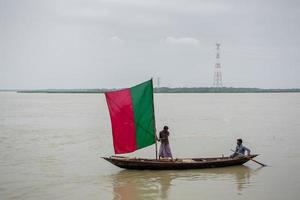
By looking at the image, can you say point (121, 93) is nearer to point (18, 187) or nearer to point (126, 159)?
point (126, 159)

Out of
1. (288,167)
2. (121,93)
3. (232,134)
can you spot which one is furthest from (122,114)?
(232,134)

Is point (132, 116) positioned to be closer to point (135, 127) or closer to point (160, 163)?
point (135, 127)

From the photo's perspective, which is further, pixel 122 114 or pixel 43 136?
pixel 43 136

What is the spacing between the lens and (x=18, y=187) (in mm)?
15312

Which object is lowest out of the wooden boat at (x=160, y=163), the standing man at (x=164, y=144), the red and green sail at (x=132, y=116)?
the wooden boat at (x=160, y=163)

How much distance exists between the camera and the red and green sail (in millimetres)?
17047

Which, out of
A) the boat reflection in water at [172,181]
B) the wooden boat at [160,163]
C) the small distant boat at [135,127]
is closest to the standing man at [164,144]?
the small distant boat at [135,127]

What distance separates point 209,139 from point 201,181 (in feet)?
43.6

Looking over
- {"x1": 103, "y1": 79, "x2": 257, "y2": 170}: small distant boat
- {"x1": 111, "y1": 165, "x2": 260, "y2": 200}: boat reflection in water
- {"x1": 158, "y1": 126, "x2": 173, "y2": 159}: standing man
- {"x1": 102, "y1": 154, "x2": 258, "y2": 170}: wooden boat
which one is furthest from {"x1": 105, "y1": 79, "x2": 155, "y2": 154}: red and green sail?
{"x1": 111, "y1": 165, "x2": 260, "y2": 200}: boat reflection in water

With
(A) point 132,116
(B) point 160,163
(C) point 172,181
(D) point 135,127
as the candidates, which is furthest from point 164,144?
(C) point 172,181

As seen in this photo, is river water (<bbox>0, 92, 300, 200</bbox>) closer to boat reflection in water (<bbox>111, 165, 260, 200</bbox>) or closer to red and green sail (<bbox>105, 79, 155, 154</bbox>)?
boat reflection in water (<bbox>111, 165, 260, 200</bbox>)

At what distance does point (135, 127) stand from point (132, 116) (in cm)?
51

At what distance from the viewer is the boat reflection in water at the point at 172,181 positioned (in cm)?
1480

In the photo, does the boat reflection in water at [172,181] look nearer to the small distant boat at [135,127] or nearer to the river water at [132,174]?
the river water at [132,174]
